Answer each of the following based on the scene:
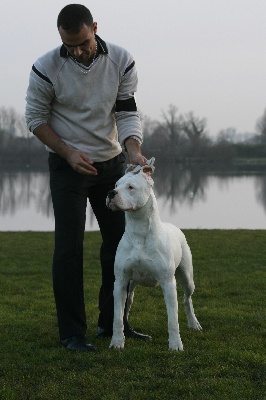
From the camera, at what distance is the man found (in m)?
5.60

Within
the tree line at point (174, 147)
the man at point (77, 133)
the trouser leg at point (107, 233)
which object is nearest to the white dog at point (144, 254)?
the man at point (77, 133)

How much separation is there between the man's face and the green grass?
242 cm

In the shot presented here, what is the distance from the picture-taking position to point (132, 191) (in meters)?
5.31

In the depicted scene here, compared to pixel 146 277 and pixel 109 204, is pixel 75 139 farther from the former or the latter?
pixel 146 277

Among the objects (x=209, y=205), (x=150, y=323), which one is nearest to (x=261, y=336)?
(x=150, y=323)

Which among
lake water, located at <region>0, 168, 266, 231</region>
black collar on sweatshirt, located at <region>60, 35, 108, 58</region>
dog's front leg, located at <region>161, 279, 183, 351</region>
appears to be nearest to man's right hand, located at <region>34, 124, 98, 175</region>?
black collar on sweatshirt, located at <region>60, 35, 108, 58</region>

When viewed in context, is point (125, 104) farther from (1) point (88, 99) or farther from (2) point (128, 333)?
(2) point (128, 333)

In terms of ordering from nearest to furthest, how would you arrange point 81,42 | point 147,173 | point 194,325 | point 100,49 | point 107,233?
point 81,42 → point 147,173 → point 100,49 → point 107,233 → point 194,325

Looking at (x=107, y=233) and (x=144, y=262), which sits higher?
(x=107, y=233)

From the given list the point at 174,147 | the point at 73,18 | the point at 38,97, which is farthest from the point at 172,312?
the point at 174,147

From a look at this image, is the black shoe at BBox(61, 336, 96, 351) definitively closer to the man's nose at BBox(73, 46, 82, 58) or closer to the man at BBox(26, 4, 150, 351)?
the man at BBox(26, 4, 150, 351)

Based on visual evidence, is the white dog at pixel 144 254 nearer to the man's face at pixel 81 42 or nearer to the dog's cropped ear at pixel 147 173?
the dog's cropped ear at pixel 147 173

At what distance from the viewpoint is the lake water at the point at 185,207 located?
2425cm

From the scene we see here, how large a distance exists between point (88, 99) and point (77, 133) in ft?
1.02
